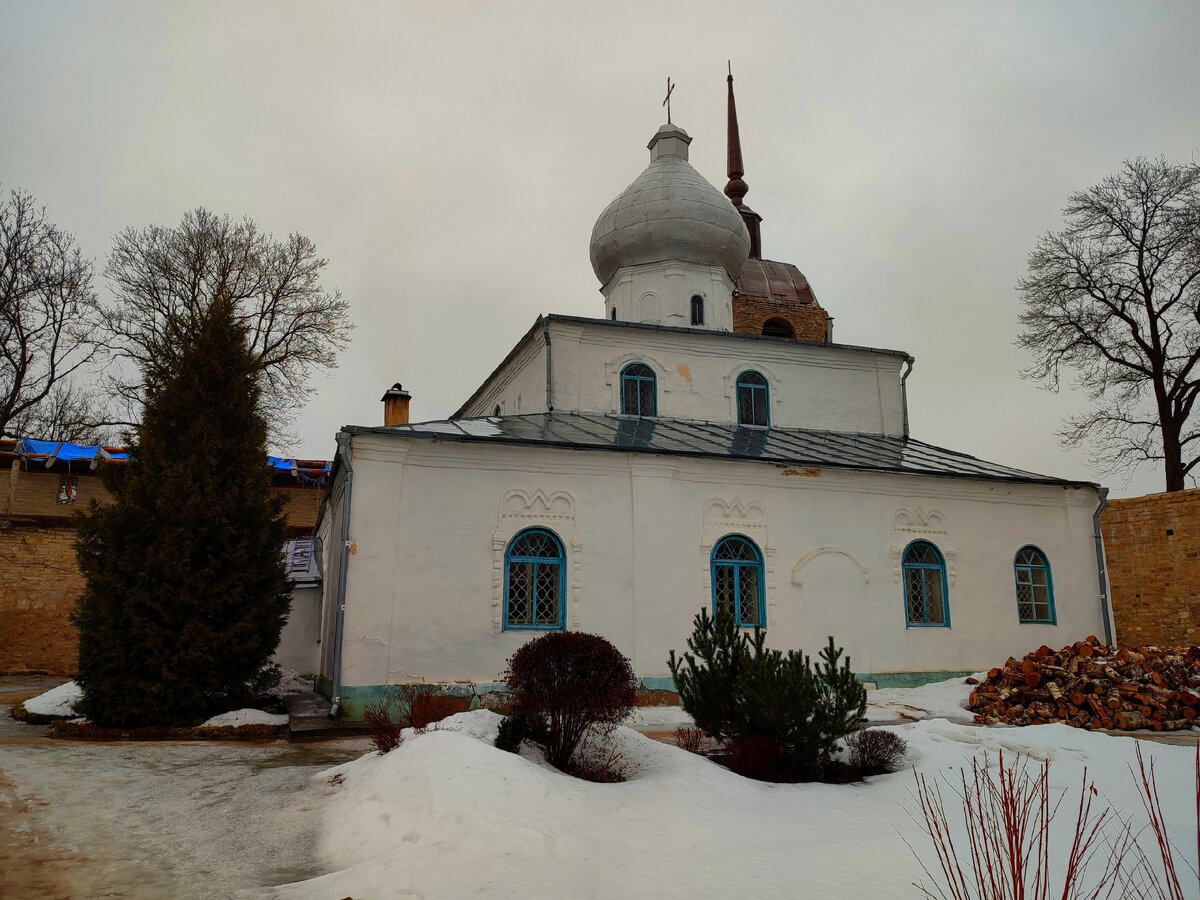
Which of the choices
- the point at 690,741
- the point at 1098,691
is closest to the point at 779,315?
the point at 1098,691

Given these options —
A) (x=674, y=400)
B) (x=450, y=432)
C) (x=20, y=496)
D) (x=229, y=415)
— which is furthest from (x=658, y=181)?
(x=20, y=496)

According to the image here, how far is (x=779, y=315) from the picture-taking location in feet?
96.0

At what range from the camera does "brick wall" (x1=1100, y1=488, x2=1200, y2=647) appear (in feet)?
55.3

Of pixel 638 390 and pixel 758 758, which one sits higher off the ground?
pixel 638 390

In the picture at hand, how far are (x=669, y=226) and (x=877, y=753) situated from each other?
13227 mm

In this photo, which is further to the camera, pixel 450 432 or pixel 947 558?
pixel 947 558

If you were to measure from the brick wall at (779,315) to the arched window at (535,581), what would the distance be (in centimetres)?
1819

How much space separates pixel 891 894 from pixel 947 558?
34.9ft

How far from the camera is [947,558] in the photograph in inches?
556

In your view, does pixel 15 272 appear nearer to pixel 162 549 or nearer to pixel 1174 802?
pixel 162 549

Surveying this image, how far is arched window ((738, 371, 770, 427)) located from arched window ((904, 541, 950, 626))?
381 cm

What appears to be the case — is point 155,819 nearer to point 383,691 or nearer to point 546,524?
point 383,691

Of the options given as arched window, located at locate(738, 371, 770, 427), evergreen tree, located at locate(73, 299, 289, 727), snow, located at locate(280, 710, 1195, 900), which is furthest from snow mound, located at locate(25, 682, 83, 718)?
arched window, located at locate(738, 371, 770, 427)

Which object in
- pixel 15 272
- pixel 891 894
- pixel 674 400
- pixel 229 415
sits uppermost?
pixel 15 272
